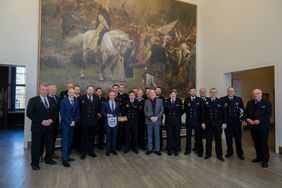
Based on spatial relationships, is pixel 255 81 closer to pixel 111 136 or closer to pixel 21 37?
pixel 111 136

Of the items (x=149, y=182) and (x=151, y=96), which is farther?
(x=151, y=96)

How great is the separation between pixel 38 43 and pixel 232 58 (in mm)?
6411

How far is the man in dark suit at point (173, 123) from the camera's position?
5.16m

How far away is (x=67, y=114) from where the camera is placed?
4348 millimetres

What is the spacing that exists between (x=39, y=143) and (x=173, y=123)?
307 cm

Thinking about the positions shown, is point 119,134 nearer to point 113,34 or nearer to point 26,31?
point 113,34

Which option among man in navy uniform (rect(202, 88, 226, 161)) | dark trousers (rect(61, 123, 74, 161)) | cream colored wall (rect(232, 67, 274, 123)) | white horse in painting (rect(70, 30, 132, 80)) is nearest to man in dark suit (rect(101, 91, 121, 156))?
dark trousers (rect(61, 123, 74, 161))

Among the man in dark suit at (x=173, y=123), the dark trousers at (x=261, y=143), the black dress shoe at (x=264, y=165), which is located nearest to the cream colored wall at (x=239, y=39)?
the dark trousers at (x=261, y=143)

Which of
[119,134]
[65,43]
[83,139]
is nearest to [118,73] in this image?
[65,43]

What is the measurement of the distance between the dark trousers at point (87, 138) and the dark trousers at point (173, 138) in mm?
1917

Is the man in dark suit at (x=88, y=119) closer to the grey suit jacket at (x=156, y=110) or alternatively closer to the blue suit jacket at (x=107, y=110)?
the blue suit jacket at (x=107, y=110)

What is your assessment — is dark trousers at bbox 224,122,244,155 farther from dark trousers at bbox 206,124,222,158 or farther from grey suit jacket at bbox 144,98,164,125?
grey suit jacket at bbox 144,98,164,125

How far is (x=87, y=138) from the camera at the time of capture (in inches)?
196

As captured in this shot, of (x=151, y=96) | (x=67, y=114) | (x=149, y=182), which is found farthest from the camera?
(x=151, y=96)
